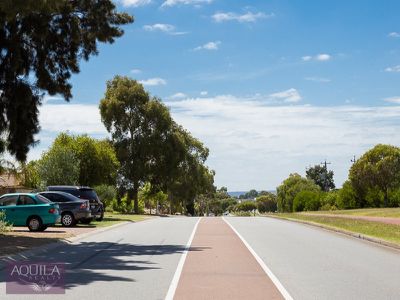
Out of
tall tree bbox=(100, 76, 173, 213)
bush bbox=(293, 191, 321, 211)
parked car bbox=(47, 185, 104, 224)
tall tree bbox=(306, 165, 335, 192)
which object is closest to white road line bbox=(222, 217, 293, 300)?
parked car bbox=(47, 185, 104, 224)

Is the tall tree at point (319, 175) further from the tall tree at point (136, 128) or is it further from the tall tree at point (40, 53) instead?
the tall tree at point (40, 53)

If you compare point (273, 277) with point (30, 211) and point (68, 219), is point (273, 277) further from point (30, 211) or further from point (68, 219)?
point (68, 219)

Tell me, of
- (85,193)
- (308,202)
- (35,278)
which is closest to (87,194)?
(85,193)

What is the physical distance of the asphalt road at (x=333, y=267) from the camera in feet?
32.8

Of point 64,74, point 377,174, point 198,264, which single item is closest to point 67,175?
point 64,74

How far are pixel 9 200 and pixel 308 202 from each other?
48.3 m

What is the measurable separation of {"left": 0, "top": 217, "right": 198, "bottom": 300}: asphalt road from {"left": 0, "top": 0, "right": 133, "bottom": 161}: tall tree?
187 inches

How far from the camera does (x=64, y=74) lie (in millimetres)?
22641

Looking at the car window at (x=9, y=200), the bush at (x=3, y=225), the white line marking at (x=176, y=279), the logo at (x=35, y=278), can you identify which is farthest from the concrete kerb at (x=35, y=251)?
the white line marking at (x=176, y=279)

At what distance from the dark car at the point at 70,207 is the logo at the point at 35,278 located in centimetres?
1450

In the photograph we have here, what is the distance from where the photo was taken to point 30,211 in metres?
24.7

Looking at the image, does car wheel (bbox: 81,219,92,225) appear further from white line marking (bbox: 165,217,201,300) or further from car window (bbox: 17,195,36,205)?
white line marking (bbox: 165,217,201,300)

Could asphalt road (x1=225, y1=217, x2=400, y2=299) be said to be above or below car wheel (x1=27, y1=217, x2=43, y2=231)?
below

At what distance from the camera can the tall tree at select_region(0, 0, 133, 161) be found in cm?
2041
